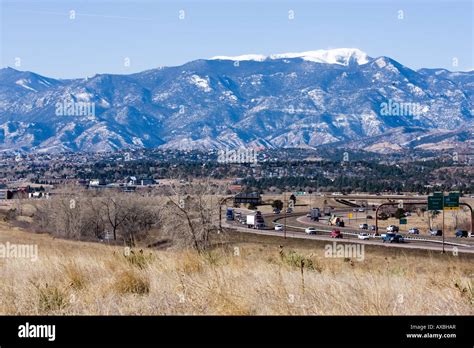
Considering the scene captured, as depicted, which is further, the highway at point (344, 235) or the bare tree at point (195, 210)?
the highway at point (344, 235)

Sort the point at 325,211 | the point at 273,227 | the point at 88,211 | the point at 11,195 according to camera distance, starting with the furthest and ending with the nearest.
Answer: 1. the point at 325,211
2. the point at 11,195
3. the point at 273,227
4. the point at 88,211

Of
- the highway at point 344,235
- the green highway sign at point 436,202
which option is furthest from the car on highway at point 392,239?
the green highway sign at point 436,202

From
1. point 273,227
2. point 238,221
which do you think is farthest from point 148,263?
point 238,221

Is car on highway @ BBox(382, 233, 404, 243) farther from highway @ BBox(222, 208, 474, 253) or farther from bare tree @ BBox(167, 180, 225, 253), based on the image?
bare tree @ BBox(167, 180, 225, 253)

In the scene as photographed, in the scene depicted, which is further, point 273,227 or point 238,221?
point 238,221

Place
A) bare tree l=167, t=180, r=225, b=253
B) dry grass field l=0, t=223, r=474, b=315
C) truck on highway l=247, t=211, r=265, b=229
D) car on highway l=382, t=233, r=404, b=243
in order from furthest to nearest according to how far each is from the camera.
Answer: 1. truck on highway l=247, t=211, r=265, b=229
2. car on highway l=382, t=233, r=404, b=243
3. bare tree l=167, t=180, r=225, b=253
4. dry grass field l=0, t=223, r=474, b=315

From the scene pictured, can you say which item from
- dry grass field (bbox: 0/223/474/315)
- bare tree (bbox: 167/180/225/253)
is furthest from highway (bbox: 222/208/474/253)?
dry grass field (bbox: 0/223/474/315)

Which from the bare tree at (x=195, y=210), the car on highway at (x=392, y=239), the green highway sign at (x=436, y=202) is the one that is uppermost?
the bare tree at (x=195, y=210)

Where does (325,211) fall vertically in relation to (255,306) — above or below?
below

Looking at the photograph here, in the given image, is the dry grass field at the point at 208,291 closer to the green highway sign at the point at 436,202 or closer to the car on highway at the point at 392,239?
the car on highway at the point at 392,239
